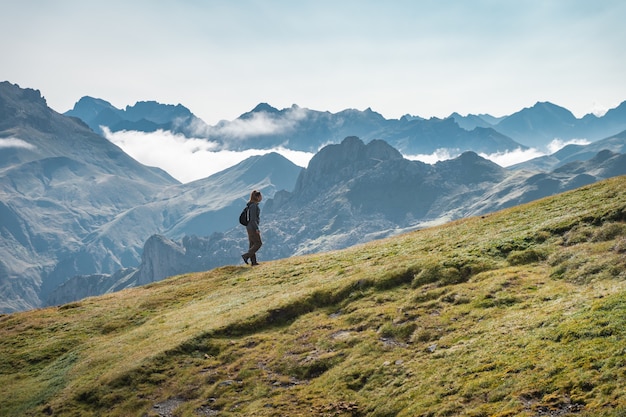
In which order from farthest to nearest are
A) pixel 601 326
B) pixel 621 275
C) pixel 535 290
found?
pixel 535 290 → pixel 621 275 → pixel 601 326

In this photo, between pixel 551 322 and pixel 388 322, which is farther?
pixel 388 322

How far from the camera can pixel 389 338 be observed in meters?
23.4

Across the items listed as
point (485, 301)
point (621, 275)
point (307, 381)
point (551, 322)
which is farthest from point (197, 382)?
point (621, 275)

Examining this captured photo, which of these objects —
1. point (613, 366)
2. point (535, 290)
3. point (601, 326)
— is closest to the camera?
point (613, 366)

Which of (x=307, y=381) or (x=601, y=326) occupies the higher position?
(x=601, y=326)

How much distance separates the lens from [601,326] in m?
16.6

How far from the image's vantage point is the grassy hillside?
16.2 meters

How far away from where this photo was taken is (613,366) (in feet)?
46.6

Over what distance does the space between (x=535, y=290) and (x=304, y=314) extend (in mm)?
13804

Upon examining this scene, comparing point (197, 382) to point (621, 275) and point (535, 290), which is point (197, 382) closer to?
point (535, 290)

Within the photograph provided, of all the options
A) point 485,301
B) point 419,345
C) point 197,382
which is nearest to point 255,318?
point 197,382

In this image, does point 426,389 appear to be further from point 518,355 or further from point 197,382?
point 197,382

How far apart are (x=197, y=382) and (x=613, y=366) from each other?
63.2ft

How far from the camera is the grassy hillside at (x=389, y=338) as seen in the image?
16.2 metres
